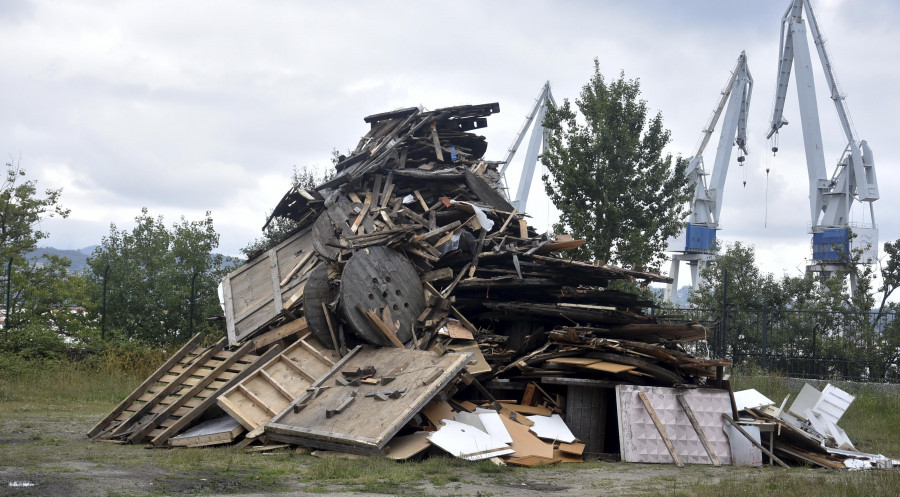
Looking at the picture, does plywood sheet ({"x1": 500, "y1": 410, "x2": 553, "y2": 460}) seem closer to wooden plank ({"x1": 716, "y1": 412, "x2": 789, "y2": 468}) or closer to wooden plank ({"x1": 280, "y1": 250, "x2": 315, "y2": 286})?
wooden plank ({"x1": 716, "y1": 412, "x2": 789, "y2": 468})

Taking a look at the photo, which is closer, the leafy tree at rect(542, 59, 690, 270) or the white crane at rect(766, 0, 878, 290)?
the leafy tree at rect(542, 59, 690, 270)

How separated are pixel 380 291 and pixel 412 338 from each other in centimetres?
81

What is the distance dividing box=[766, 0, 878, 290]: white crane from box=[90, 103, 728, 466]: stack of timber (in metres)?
32.8

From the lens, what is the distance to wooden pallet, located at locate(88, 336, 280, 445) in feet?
31.1

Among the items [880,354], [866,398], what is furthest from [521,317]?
[880,354]

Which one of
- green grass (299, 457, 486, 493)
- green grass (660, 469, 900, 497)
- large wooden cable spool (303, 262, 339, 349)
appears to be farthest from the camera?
large wooden cable spool (303, 262, 339, 349)

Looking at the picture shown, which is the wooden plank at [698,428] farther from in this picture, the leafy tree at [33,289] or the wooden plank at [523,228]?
the leafy tree at [33,289]

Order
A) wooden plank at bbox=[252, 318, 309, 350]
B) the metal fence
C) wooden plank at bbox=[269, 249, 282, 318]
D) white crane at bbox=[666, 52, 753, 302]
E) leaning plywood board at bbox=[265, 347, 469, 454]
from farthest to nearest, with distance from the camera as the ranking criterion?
white crane at bbox=[666, 52, 753, 302] → the metal fence → wooden plank at bbox=[269, 249, 282, 318] → wooden plank at bbox=[252, 318, 309, 350] → leaning plywood board at bbox=[265, 347, 469, 454]

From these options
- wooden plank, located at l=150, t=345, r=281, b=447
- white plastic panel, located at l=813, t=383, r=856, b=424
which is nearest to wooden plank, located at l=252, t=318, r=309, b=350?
wooden plank, located at l=150, t=345, r=281, b=447

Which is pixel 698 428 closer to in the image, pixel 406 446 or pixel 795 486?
pixel 795 486

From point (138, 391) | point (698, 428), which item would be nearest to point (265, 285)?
point (138, 391)

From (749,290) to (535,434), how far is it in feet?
59.7

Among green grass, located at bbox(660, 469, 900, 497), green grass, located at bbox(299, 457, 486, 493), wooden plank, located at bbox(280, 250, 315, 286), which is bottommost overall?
green grass, located at bbox(299, 457, 486, 493)

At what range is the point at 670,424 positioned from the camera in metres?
9.22
